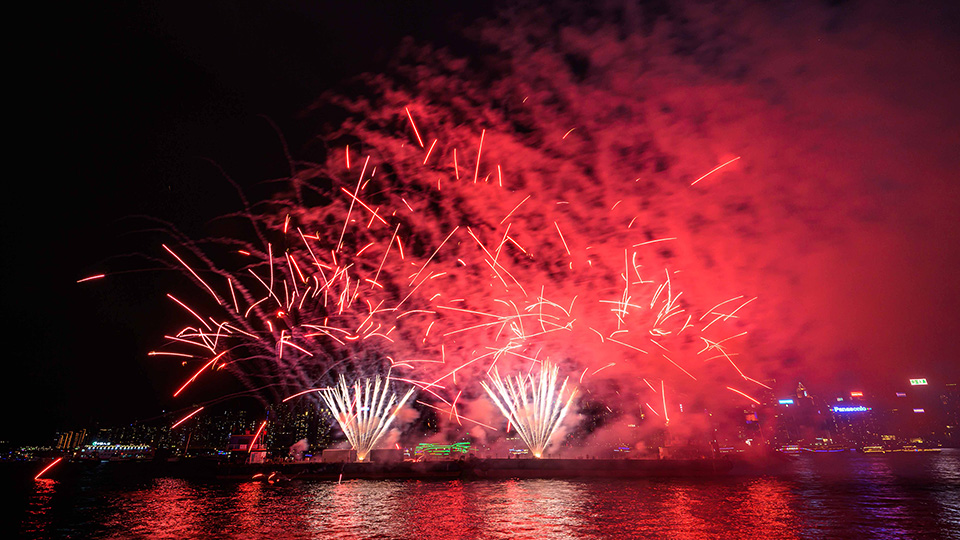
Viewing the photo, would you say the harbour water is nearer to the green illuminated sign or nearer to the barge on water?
the barge on water

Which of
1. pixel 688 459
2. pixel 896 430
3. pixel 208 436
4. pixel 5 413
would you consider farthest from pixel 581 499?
pixel 896 430

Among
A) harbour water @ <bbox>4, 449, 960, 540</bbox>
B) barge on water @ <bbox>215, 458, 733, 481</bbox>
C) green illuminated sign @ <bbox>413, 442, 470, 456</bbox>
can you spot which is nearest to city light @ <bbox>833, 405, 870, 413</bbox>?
barge on water @ <bbox>215, 458, 733, 481</bbox>

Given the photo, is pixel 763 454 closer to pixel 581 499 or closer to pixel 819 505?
pixel 819 505

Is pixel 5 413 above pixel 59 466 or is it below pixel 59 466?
above

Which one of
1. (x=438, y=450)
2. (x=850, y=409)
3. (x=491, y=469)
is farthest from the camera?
(x=850, y=409)

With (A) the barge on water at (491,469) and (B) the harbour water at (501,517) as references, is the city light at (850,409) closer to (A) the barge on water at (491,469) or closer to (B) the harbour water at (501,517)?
(A) the barge on water at (491,469)

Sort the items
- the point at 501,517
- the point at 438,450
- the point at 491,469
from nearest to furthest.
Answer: the point at 501,517, the point at 491,469, the point at 438,450

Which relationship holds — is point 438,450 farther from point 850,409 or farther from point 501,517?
point 850,409

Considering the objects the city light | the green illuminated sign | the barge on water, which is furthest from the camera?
the city light

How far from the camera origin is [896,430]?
16175cm

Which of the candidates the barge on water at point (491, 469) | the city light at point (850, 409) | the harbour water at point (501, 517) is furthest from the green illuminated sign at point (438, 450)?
the city light at point (850, 409)

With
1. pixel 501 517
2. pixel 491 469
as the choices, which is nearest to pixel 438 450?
pixel 491 469

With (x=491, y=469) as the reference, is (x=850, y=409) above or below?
above

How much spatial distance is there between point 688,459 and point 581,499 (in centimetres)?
3705
